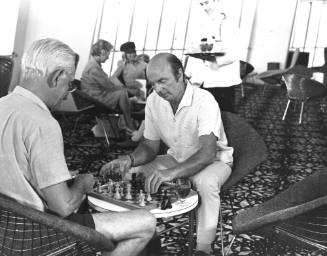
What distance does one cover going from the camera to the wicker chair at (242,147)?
287 cm

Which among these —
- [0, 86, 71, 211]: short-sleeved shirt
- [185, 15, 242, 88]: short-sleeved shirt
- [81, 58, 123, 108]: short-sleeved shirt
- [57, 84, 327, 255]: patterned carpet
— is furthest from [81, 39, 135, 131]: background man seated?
[0, 86, 71, 211]: short-sleeved shirt

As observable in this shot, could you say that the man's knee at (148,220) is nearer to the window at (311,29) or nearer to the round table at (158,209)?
the round table at (158,209)

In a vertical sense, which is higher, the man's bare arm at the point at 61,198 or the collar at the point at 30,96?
the collar at the point at 30,96

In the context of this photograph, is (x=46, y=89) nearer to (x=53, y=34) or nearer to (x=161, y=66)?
(x=161, y=66)

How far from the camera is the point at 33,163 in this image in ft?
5.98

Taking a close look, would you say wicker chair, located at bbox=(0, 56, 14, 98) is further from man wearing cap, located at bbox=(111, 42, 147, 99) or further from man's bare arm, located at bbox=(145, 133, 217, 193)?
man wearing cap, located at bbox=(111, 42, 147, 99)

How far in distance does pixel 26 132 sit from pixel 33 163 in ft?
0.37

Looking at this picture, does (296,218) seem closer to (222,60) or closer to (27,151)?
(27,151)

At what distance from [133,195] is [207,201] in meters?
0.56

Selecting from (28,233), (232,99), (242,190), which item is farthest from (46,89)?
(242,190)

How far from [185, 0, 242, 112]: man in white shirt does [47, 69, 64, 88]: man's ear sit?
241cm

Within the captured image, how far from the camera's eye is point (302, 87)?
336 inches

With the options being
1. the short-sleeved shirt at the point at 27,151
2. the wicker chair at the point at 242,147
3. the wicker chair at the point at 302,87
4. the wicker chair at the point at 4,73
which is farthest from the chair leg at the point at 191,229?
the wicker chair at the point at 302,87

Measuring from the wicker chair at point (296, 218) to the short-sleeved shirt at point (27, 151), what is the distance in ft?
2.41
